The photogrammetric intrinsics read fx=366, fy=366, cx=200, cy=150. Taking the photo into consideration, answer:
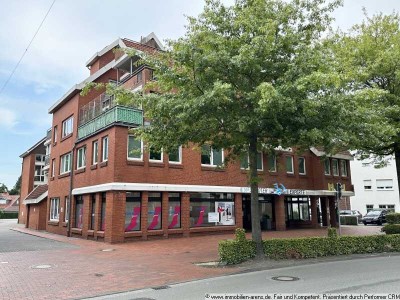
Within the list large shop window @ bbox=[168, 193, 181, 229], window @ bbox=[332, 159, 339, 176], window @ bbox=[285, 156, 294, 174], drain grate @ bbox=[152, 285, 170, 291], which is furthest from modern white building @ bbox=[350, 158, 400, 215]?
drain grate @ bbox=[152, 285, 170, 291]

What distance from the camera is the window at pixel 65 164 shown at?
26.6 m

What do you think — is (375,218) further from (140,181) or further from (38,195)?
(38,195)

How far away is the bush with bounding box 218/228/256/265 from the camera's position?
11641mm

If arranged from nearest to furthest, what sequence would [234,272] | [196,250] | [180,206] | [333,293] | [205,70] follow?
[333,293], [234,272], [205,70], [196,250], [180,206]

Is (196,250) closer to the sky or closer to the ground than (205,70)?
closer to the ground

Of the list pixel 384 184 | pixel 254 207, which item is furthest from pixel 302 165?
pixel 384 184

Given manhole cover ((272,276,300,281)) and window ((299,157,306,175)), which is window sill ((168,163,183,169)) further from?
manhole cover ((272,276,300,281))

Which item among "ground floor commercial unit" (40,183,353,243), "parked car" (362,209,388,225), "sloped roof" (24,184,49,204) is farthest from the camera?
"parked car" (362,209,388,225)

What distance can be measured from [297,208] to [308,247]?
17337 millimetres

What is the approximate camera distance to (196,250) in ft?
51.5

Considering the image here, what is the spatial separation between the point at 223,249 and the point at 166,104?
4949 mm

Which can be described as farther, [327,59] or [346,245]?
[346,245]

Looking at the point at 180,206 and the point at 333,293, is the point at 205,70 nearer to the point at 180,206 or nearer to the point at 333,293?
the point at 333,293

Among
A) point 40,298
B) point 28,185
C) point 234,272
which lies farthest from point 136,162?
point 28,185
